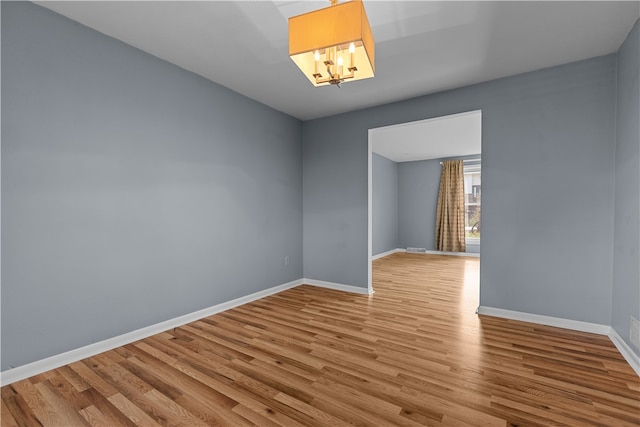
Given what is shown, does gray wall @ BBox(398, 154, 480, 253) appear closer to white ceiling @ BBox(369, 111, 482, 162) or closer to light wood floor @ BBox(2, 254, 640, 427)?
white ceiling @ BBox(369, 111, 482, 162)

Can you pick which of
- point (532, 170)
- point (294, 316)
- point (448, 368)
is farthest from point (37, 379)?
point (532, 170)

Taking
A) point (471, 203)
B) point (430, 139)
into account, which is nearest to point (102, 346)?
point (430, 139)

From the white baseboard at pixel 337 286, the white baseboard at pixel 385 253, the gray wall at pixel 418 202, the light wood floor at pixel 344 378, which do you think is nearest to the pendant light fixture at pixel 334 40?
the light wood floor at pixel 344 378

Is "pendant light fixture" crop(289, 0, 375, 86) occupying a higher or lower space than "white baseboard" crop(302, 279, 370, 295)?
higher

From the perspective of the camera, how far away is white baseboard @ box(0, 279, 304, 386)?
1988 mm

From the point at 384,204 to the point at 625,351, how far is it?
18.9ft

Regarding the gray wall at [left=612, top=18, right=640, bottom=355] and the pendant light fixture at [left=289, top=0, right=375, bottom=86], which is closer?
the pendant light fixture at [left=289, top=0, right=375, bottom=86]

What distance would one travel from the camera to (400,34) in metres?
2.42

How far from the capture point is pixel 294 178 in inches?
181

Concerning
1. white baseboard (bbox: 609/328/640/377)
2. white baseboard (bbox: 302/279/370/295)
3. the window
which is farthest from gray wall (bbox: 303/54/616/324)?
the window

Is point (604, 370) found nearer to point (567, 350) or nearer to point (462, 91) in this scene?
point (567, 350)

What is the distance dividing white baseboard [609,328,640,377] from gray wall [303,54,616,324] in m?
0.18

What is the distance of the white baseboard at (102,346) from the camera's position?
6.52 feet

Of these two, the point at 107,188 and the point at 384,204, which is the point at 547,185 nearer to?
the point at 107,188
